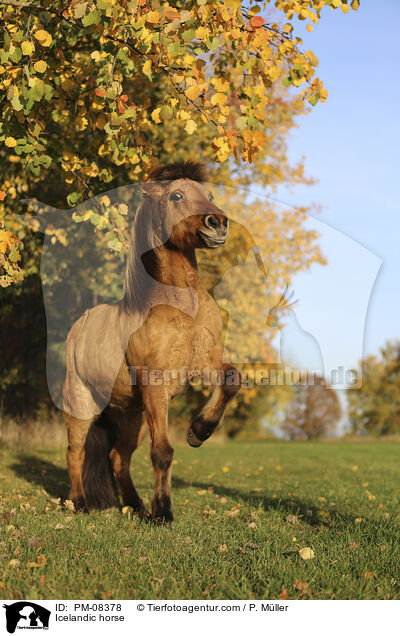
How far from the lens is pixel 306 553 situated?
15.3 feet

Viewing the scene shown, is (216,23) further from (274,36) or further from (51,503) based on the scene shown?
(51,503)

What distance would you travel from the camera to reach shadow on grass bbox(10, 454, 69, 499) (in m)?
9.07

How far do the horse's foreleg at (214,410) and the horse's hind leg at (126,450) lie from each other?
1017 millimetres

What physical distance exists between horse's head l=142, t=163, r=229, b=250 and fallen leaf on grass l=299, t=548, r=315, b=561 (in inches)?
109

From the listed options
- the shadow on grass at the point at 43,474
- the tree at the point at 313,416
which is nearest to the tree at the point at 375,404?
the tree at the point at 313,416

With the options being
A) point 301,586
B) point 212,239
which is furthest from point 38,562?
point 212,239

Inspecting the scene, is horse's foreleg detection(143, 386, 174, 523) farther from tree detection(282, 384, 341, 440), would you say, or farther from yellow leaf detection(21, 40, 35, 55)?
tree detection(282, 384, 341, 440)

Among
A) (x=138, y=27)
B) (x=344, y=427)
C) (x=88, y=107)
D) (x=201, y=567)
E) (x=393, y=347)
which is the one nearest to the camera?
(x=201, y=567)

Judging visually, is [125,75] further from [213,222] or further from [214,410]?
[214,410]

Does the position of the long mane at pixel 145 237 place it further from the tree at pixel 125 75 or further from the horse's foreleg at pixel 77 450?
the horse's foreleg at pixel 77 450

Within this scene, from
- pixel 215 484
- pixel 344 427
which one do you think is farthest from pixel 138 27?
pixel 344 427

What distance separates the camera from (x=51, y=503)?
7.54 metres

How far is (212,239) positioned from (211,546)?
109 inches

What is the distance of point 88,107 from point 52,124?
2351 mm
